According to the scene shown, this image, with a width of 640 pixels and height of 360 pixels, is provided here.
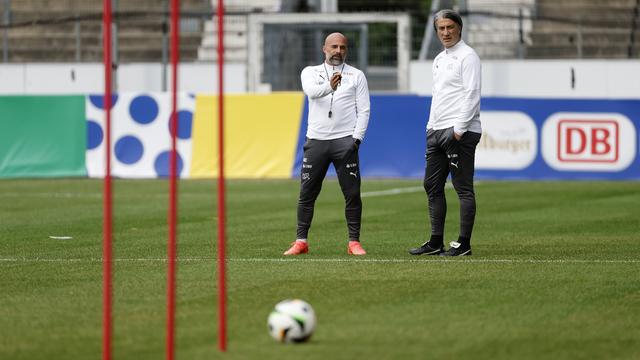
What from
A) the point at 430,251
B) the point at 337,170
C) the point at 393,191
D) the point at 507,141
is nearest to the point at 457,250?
the point at 430,251

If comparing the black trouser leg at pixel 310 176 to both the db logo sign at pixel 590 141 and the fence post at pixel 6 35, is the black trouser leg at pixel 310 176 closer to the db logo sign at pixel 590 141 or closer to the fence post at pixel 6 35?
the db logo sign at pixel 590 141

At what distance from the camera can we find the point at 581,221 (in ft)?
53.2

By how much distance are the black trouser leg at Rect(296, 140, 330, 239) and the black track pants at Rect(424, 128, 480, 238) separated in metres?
0.94

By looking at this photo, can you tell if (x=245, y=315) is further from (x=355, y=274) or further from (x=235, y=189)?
(x=235, y=189)

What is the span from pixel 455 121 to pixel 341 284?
2.43 m

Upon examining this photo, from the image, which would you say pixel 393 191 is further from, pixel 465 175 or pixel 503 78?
pixel 465 175

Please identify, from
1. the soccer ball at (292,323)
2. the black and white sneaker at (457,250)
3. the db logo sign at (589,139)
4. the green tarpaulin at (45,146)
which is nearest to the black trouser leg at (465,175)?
the black and white sneaker at (457,250)

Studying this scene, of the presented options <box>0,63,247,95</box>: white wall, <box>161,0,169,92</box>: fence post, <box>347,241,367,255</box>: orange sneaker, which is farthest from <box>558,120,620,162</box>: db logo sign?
<box>347,241,367,255</box>: orange sneaker

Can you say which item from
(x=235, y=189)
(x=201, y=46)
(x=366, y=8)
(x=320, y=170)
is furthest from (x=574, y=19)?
(x=320, y=170)

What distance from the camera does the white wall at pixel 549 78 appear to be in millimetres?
29375

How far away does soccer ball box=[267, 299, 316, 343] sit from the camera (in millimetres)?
7656

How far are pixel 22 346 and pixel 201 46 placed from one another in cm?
2577

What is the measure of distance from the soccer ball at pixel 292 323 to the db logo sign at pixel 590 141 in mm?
17018

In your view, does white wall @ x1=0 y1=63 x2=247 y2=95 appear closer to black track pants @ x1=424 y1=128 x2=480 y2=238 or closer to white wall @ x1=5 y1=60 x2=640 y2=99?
white wall @ x1=5 y1=60 x2=640 y2=99
